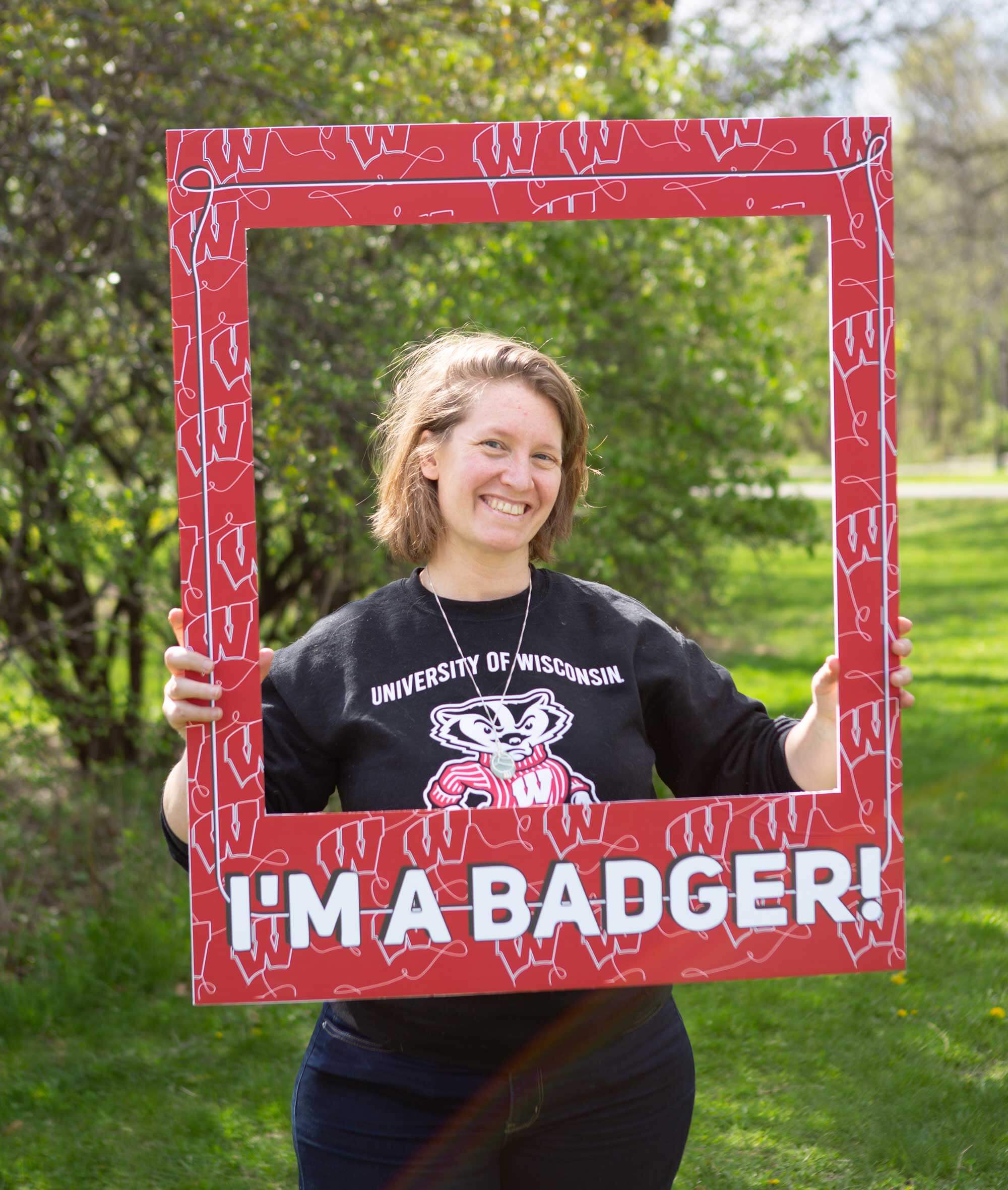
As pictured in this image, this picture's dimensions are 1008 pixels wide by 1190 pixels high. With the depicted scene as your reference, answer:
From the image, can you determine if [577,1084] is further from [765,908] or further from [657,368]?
[657,368]

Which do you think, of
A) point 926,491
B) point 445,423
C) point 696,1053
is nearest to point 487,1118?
point 445,423

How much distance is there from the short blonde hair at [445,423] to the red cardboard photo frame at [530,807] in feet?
0.74

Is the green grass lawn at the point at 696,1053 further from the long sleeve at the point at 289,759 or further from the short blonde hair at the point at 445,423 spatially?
the short blonde hair at the point at 445,423

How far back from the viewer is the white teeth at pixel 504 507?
77.3 inches

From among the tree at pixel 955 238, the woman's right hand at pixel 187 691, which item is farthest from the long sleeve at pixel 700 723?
the tree at pixel 955 238

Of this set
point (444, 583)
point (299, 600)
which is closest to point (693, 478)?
point (299, 600)

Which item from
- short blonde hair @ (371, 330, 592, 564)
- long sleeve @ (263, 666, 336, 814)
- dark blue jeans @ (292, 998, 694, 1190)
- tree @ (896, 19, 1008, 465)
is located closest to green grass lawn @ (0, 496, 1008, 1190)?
dark blue jeans @ (292, 998, 694, 1190)

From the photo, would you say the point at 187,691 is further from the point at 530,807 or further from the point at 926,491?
the point at 926,491

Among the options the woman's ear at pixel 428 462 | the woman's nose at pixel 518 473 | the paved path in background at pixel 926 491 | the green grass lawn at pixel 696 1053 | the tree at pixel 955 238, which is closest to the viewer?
the woman's nose at pixel 518 473

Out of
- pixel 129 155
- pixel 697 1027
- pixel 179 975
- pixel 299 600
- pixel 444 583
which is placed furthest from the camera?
pixel 299 600

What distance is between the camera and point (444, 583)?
2.06 m

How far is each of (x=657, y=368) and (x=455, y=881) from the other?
4.16 metres

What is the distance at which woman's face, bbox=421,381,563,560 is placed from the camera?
6.42 ft

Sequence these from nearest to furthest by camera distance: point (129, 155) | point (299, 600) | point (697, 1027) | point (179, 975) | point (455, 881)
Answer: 1. point (455, 881)
2. point (697, 1027)
3. point (179, 975)
4. point (129, 155)
5. point (299, 600)
